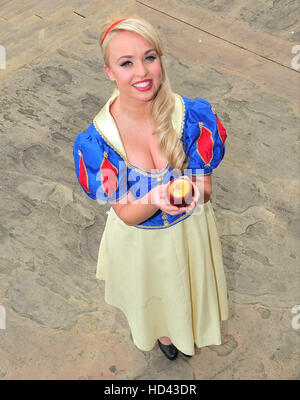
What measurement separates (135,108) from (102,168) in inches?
10.3

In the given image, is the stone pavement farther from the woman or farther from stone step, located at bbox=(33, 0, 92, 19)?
the woman

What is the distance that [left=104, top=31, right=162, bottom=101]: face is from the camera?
1863 millimetres

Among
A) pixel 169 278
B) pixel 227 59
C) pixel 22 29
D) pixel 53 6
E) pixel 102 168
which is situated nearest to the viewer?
pixel 102 168

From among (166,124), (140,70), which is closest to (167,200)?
(166,124)

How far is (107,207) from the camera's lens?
3598 mm

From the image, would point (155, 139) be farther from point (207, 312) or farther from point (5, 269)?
point (5, 269)

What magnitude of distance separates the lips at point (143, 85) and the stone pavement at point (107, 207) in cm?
164

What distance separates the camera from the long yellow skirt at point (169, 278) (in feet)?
7.60

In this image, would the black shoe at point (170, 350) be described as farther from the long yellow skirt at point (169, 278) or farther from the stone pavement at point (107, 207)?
the long yellow skirt at point (169, 278)

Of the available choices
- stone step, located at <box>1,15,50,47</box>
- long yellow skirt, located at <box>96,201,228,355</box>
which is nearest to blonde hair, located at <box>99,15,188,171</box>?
long yellow skirt, located at <box>96,201,228,355</box>

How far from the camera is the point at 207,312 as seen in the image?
104 inches

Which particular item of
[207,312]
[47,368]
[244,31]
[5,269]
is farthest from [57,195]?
[244,31]

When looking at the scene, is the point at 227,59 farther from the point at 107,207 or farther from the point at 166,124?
the point at 166,124

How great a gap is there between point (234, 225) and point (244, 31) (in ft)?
7.16
